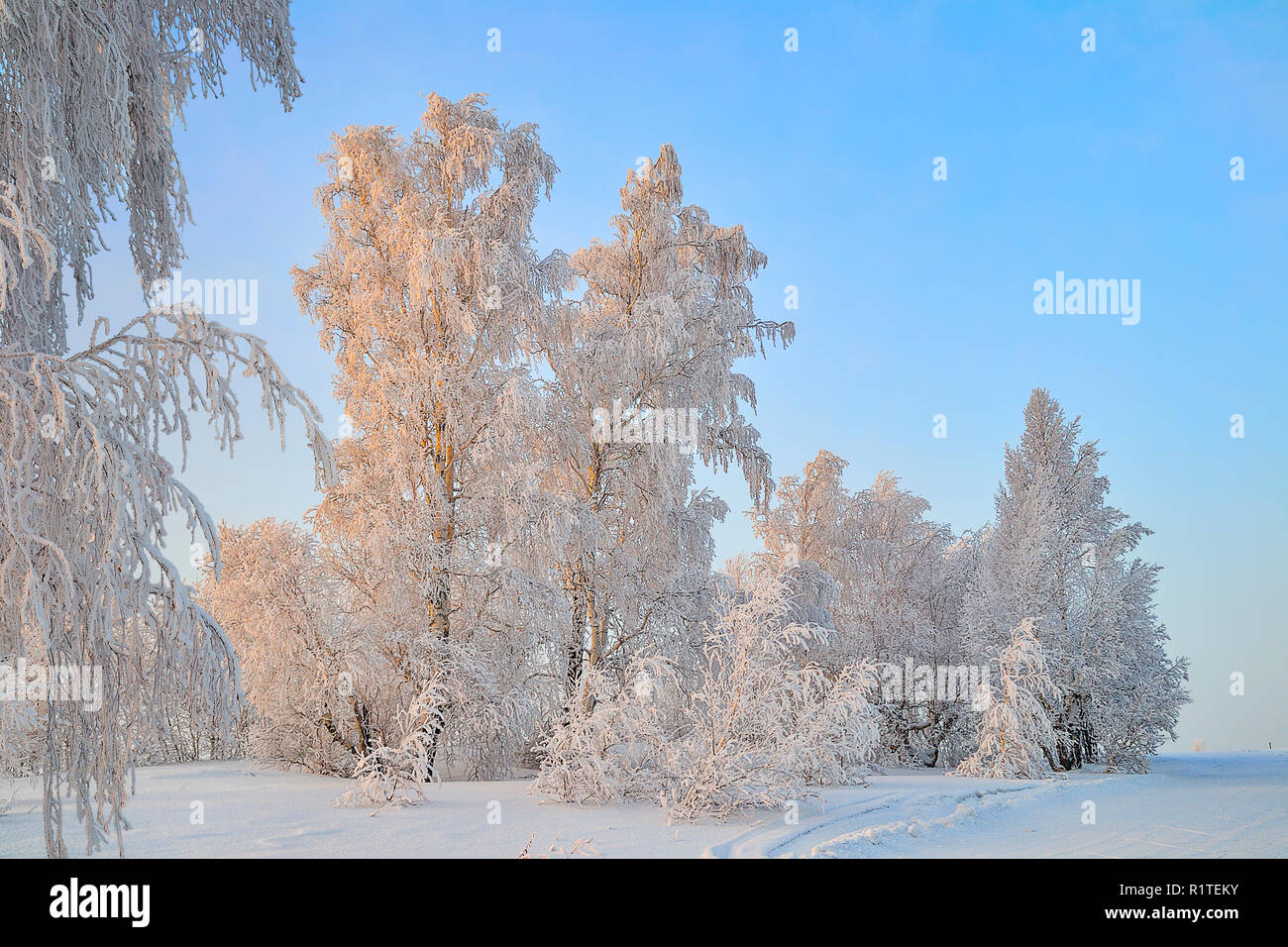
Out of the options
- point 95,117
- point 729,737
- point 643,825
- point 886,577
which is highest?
point 95,117

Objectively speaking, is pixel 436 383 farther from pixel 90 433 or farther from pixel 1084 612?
pixel 1084 612

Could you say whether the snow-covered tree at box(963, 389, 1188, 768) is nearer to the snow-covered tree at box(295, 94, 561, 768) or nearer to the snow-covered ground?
the snow-covered ground

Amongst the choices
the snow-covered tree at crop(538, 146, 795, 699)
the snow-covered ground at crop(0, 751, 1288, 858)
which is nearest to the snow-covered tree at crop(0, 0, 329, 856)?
the snow-covered ground at crop(0, 751, 1288, 858)

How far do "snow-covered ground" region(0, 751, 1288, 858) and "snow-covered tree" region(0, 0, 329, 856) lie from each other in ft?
6.35

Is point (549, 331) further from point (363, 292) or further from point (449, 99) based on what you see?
point (449, 99)

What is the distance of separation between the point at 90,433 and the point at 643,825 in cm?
536

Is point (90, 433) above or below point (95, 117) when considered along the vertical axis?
below

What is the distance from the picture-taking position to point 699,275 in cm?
1352

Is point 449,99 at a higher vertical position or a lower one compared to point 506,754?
higher

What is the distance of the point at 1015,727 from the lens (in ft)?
40.7

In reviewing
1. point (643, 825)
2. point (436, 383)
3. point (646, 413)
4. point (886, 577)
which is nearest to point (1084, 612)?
point (886, 577)

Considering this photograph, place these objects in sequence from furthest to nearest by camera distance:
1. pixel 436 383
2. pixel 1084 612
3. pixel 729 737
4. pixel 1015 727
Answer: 1. pixel 1084 612
2. pixel 1015 727
3. pixel 436 383
4. pixel 729 737
